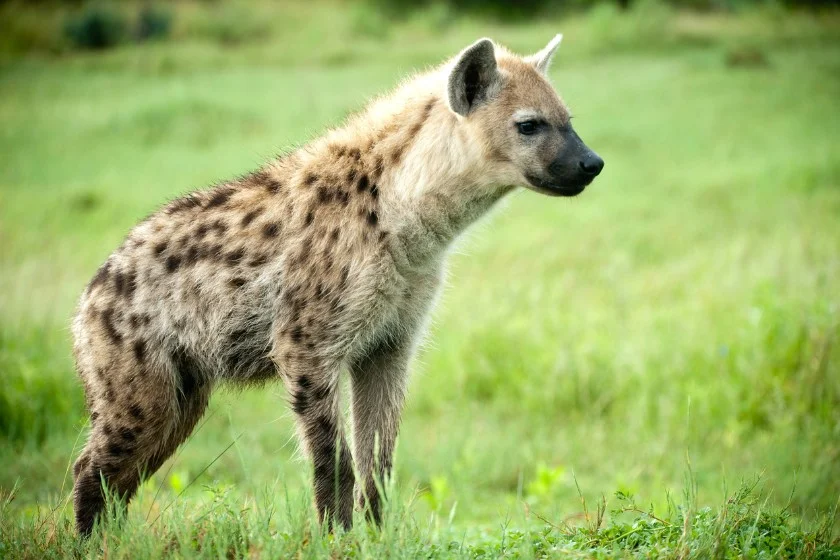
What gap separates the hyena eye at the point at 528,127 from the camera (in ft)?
10.9


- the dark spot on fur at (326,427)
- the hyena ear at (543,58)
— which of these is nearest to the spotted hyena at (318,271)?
the dark spot on fur at (326,427)

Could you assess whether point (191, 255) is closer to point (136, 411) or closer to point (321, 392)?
point (136, 411)

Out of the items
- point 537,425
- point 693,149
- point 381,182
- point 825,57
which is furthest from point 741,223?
point 381,182

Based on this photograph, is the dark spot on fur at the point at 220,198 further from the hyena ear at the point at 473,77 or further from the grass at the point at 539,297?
the hyena ear at the point at 473,77

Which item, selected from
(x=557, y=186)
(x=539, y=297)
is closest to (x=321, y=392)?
(x=557, y=186)

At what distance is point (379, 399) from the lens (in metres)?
3.51

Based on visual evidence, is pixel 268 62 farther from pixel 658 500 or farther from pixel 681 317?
pixel 658 500

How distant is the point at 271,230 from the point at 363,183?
0.36 meters

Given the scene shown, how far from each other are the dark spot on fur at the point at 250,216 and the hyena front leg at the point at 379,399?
65 cm

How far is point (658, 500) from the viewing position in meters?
4.59

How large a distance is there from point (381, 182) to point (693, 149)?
758cm

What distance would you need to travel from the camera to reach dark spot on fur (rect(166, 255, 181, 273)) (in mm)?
3357

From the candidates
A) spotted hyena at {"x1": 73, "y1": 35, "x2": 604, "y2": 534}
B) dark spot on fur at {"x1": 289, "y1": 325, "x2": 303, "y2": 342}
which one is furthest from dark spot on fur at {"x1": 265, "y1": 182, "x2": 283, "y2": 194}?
dark spot on fur at {"x1": 289, "y1": 325, "x2": 303, "y2": 342}

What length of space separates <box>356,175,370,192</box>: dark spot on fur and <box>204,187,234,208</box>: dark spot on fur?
20.1 inches
